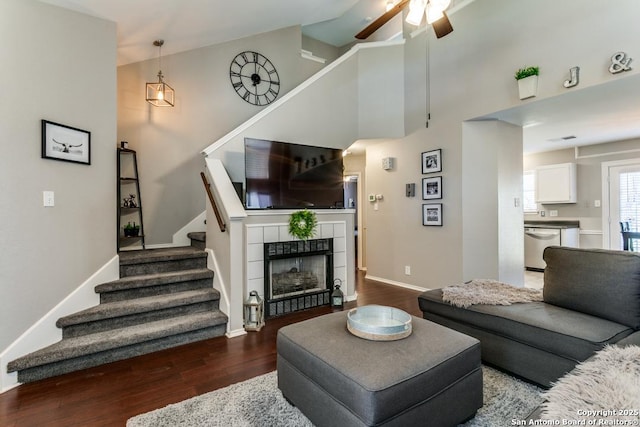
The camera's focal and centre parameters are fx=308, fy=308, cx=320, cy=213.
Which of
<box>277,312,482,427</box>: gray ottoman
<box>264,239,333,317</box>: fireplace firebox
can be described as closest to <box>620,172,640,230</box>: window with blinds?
<box>264,239,333,317</box>: fireplace firebox

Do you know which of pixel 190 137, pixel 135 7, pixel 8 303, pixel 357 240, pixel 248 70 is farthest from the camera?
pixel 357 240

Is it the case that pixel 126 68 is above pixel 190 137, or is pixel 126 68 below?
above

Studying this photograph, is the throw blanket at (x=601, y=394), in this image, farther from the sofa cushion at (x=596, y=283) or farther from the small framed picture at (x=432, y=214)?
the small framed picture at (x=432, y=214)

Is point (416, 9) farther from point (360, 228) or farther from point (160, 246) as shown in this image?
point (360, 228)

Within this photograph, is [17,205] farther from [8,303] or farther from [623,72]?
[623,72]

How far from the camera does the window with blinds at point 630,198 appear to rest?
5561mm

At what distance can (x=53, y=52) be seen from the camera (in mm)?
2666

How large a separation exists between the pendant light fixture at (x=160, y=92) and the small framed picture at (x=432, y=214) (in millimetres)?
4049

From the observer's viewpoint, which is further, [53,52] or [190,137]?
[190,137]

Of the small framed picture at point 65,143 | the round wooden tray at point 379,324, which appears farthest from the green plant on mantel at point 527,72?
the small framed picture at point 65,143

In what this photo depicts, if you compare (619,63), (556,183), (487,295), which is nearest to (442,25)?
(619,63)

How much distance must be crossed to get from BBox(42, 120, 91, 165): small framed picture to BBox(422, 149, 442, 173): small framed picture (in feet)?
13.9

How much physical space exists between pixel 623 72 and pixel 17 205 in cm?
533

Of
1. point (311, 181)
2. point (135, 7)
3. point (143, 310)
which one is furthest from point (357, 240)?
point (135, 7)
